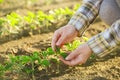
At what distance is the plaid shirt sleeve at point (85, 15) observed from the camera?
2659 millimetres

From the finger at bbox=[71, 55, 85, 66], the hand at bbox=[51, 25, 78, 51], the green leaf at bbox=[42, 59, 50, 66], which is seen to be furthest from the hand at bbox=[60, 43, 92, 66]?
the green leaf at bbox=[42, 59, 50, 66]

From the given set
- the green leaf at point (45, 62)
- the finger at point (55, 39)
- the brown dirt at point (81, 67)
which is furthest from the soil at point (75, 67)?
the finger at point (55, 39)

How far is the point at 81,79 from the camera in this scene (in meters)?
2.73

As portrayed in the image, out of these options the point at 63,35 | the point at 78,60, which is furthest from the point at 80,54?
the point at 63,35

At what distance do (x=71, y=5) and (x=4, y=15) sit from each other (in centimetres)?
107

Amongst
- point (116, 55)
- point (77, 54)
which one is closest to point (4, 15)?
point (116, 55)

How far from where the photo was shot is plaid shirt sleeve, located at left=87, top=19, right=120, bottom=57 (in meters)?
2.38

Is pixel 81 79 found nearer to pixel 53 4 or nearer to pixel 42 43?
A: pixel 42 43

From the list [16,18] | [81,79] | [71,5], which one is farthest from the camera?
[71,5]

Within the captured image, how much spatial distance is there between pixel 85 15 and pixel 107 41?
366mm

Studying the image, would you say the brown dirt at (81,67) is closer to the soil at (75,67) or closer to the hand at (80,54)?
the soil at (75,67)

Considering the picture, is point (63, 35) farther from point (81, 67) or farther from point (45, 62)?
point (81, 67)

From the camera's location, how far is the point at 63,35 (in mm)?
2580

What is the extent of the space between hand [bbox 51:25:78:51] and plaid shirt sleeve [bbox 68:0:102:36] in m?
0.05
